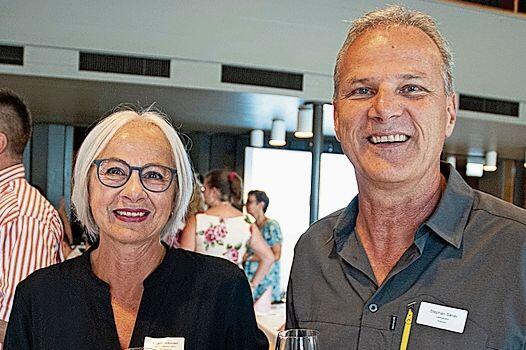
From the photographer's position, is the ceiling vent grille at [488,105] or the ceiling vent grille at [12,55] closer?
the ceiling vent grille at [12,55]

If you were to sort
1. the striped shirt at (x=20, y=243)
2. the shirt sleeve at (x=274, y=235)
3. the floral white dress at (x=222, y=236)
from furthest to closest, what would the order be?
the shirt sleeve at (x=274, y=235) < the floral white dress at (x=222, y=236) < the striped shirt at (x=20, y=243)

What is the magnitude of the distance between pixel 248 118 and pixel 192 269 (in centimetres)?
563

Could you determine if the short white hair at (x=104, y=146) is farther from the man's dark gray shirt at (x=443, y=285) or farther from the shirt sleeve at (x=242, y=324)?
the man's dark gray shirt at (x=443, y=285)

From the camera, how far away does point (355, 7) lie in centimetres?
573

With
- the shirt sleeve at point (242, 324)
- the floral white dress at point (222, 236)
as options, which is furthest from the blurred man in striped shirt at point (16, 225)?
the floral white dress at point (222, 236)

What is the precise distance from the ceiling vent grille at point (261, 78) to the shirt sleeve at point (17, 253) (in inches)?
122

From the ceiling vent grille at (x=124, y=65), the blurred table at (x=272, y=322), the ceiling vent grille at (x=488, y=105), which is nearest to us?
the blurred table at (x=272, y=322)

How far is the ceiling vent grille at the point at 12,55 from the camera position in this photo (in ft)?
15.8

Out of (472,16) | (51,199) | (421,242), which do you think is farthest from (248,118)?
(421,242)

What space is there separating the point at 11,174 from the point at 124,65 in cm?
266

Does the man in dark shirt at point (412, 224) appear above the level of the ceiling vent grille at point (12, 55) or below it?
below

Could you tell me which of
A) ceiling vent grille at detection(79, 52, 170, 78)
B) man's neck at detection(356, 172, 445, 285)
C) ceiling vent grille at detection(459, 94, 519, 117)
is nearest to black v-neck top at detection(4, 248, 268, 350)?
man's neck at detection(356, 172, 445, 285)

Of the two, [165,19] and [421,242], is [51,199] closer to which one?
[165,19]

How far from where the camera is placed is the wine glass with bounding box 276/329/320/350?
3.62 feet
